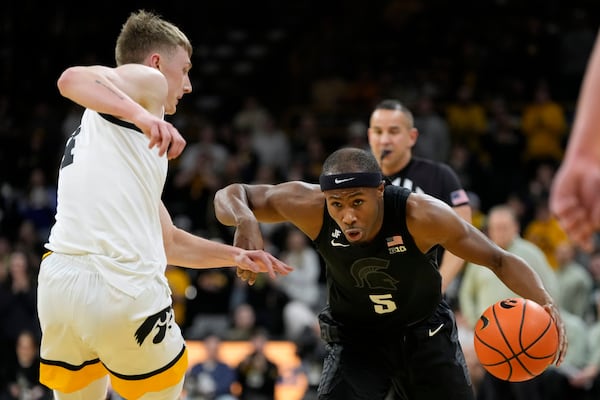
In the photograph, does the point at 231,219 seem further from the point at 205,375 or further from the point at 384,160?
the point at 205,375

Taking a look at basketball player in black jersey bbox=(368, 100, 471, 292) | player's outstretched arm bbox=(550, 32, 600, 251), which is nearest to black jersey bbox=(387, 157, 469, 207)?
basketball player in black jersey bbox=(368, 100, 471, 292)

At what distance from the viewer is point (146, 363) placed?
409 cm

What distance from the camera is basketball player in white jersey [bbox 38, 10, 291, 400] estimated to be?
3926 millimetres

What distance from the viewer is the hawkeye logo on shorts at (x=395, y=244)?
16.4 feet

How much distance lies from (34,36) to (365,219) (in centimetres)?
1370

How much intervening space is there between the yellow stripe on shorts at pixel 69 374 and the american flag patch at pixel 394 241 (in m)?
1.62

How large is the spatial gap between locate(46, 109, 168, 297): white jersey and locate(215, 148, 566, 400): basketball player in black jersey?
863 mm

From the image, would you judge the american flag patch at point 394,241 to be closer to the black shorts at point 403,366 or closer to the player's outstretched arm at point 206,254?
the black shorts at point 403,366

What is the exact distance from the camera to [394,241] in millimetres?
5000

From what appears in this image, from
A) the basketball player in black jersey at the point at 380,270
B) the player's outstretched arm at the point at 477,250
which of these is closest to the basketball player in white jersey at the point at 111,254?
the basketball player in black jersey at the point at 380,270

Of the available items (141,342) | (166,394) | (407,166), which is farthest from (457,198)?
(141,342)

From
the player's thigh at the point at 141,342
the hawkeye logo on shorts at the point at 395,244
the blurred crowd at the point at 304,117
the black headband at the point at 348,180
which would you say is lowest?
the blurred crowd at the point at 304,117

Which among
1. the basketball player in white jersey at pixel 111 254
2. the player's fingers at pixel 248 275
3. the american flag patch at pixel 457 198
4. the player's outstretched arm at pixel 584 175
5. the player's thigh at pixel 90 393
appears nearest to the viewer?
the player's outstretched arm at pixel 584 175

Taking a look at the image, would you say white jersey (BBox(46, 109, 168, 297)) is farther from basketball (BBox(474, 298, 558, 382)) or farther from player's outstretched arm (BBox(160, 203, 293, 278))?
basketball (BBox(474, 298, 558, 382))
